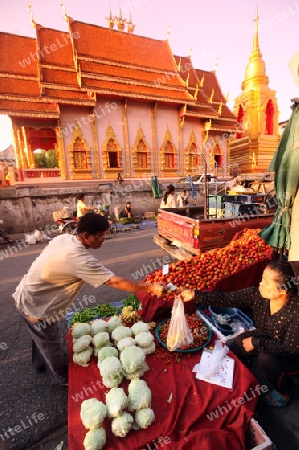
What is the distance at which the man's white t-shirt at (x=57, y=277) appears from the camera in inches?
83.5

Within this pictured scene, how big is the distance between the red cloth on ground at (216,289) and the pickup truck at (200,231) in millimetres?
1008

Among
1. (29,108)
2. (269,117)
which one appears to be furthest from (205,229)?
(269,117)

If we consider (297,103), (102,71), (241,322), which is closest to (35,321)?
(241,322)

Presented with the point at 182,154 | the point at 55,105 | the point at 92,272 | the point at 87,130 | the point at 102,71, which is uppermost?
the point at 102,71

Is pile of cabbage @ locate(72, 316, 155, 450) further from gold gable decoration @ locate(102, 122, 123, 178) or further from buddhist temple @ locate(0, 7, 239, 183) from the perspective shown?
gold gable decoration @ locate(102, 122, 123, 178)

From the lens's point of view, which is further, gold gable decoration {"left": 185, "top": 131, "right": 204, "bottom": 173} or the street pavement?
gold gable decoration {"left": 185, "top": 131, "right": 204, "bottom": 173}

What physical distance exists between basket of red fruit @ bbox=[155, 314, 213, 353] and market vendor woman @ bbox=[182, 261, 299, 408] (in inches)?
15.6

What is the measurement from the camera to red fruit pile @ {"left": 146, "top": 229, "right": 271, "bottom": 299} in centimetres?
362

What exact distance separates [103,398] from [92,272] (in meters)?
1.11

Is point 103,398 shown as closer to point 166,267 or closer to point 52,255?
point 52,255

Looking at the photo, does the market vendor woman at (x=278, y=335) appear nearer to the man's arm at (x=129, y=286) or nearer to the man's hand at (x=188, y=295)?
the man's hand at (x=188, y=295)

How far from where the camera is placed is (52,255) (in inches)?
84.7

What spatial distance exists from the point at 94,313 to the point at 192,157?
55.9 ft

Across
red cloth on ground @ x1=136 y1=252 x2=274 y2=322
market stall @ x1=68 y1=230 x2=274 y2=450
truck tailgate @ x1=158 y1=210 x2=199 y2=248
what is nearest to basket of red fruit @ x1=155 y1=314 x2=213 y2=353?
market stall @ x1=68 y1=230 x2=274 y2=450
